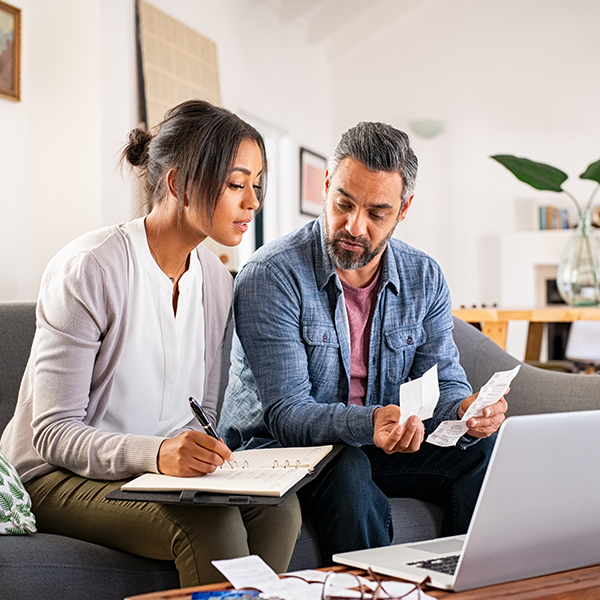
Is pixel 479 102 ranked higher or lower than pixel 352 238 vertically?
higher

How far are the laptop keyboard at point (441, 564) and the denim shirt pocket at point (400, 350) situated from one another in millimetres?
742

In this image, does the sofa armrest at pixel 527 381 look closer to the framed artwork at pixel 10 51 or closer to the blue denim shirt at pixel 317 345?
the blue denim shirt at pixel 317 345

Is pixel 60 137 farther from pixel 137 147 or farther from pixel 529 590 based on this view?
pixel 529 590

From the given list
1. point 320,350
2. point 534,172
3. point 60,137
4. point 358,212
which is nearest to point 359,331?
point 320,350

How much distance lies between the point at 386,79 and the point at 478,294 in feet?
6.04

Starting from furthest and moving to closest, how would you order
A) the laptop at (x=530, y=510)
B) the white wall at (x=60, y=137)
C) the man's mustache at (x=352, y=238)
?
the white wall at (x=60, y=137) < the man's mustache at (x=352, y=238) < the laptop at (x=530, y=510)

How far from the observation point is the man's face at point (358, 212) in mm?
1687

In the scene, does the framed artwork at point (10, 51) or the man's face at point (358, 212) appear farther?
the framed artwork at point (10, 51)

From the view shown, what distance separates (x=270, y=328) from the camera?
5.28 feet

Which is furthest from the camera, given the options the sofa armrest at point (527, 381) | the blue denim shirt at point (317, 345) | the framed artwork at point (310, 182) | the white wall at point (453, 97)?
the framed artwork at point (310, 182)

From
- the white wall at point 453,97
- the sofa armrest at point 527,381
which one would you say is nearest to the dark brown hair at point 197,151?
the sofa armrest at point 527,381

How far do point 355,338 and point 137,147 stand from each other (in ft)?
2.03

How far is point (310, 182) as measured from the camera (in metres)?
5.69

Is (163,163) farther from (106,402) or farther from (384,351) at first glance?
(384,351)
